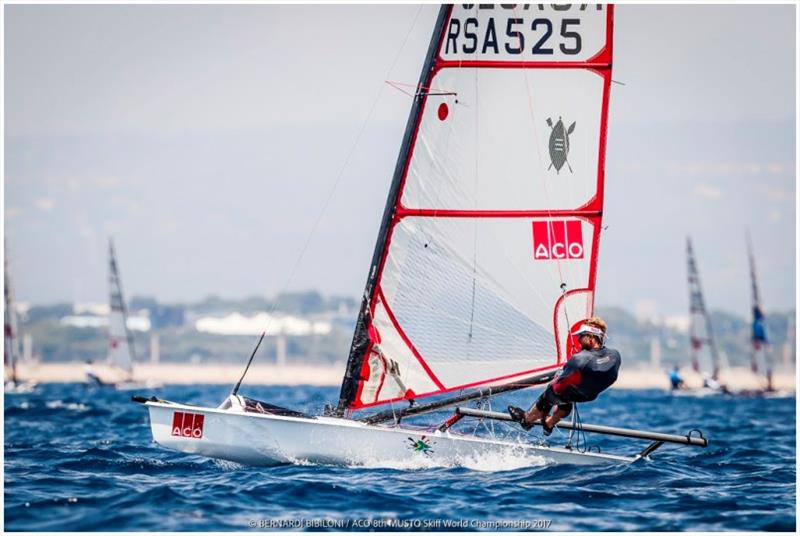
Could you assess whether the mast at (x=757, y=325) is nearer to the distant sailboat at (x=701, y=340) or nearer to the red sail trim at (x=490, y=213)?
the distant sailboat at (x=701, y=340)

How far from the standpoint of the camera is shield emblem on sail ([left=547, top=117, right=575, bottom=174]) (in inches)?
645

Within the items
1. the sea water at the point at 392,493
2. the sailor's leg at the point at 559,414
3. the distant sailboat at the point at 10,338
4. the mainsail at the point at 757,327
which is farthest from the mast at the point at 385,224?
the mainsail at the point at 757,327

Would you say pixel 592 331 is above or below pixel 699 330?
below

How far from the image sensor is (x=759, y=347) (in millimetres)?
61156

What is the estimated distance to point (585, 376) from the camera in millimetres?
14203

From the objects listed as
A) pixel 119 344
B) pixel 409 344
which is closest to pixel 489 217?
pixel 409 344

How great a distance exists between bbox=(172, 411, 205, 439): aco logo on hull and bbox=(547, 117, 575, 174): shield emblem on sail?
17.3 feet

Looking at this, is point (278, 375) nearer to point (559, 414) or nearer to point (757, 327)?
point (757, 327)

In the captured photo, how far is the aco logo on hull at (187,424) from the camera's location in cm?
1508

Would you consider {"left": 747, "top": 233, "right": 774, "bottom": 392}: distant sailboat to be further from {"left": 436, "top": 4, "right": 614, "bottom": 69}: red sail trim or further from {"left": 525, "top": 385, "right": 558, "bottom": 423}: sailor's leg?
{"left": 525, "top": 385, "right": 558, "bottom": 423}: sailor's leg

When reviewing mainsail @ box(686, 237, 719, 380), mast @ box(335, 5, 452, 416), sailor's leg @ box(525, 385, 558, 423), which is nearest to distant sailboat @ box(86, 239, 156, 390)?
mainsail @ box(686, 237, 719, 380)

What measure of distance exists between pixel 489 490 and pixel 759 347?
49756 mm

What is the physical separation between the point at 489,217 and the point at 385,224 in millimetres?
1297

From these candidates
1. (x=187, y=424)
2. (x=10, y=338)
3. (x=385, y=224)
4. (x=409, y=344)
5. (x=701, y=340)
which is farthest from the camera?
(x=701, y=340)
